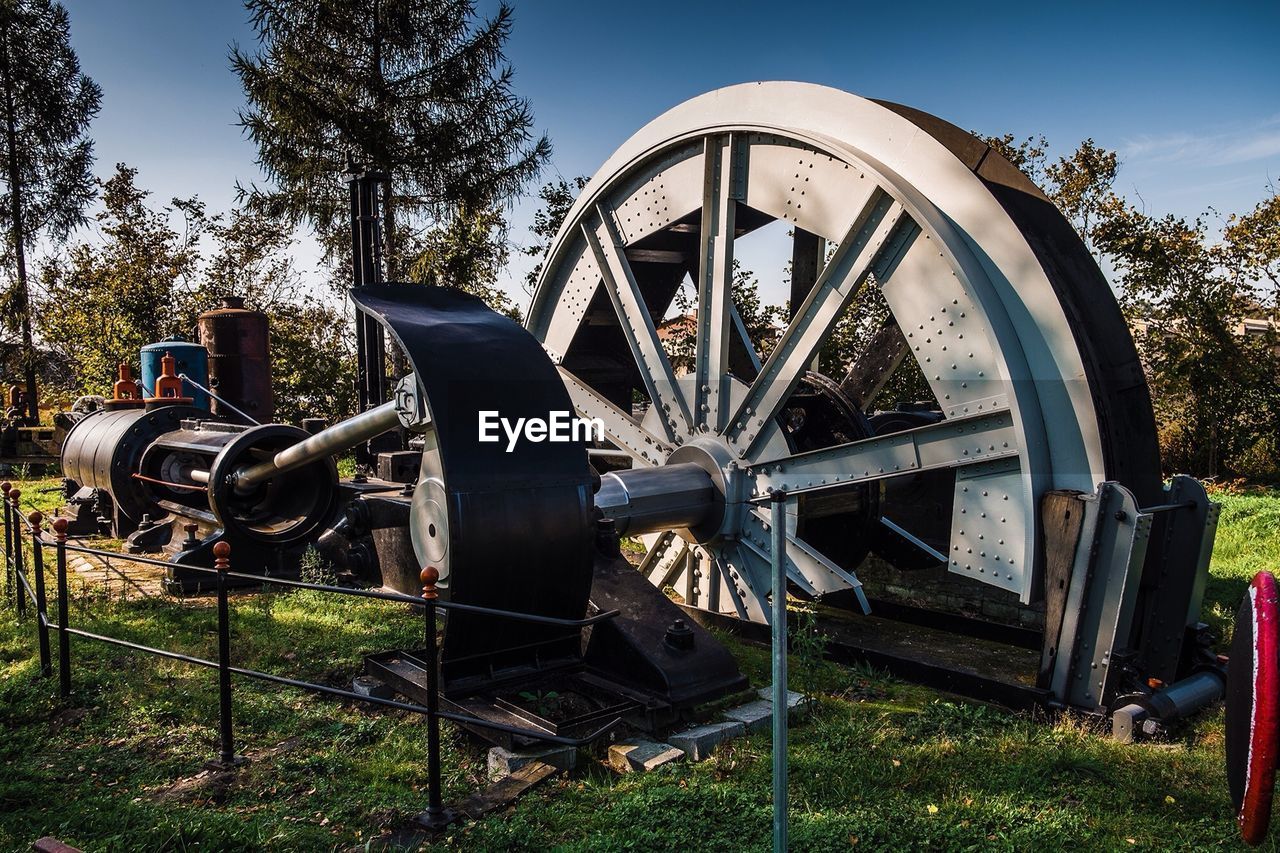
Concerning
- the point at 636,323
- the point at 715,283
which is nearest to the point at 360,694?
the point at 715,283

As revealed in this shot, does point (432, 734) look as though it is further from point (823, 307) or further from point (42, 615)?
point (823, 307)

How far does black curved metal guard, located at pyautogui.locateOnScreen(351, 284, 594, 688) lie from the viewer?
3.89 metres

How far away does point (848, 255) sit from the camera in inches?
206

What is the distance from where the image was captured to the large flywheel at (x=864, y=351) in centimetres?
447

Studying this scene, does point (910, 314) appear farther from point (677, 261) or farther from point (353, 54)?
point (353, 54)

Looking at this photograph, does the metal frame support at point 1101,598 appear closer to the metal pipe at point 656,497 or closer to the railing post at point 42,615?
the metal pipe at point 656,497

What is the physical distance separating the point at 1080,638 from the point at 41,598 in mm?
5013

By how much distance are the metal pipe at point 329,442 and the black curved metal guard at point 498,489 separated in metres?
0.41

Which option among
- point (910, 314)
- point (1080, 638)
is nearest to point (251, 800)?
point (1080, 638)

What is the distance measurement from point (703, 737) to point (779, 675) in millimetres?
1658

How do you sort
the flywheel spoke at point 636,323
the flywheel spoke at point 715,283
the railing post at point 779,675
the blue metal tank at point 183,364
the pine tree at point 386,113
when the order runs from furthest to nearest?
the pine tree at point 386,113 → the blue metal tank at point 183,364 → the flywheel spoke at point 636,323 → the flywheel spoke at point 715,283 → the railing post at point 779,675

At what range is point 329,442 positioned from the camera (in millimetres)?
5332

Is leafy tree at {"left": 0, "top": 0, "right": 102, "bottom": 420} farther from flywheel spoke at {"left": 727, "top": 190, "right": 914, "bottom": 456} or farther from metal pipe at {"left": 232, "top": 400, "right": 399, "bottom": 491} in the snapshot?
flywheel spoke at {"left": 727, "top": 190, "right": 914, "bottom": 456}

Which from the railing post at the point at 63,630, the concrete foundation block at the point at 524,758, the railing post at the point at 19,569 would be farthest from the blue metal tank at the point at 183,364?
the concrete foundation block at the point at 524,758
